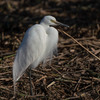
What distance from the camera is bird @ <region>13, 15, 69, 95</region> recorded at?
3139mm

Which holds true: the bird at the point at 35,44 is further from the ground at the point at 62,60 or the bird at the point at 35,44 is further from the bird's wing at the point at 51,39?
the ground at the point at 62,60

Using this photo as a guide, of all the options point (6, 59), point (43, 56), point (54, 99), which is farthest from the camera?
point (6, 59)

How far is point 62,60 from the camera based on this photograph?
4.03 metres

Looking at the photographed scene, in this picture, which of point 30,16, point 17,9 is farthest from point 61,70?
point 17,9

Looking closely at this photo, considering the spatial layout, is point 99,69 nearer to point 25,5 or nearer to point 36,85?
point 36,85

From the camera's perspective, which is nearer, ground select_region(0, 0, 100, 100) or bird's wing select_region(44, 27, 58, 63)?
bird's wing select_region(44, 27, 58, 63)

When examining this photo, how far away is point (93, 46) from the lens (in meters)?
4.26

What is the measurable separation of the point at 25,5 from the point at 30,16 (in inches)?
36.8

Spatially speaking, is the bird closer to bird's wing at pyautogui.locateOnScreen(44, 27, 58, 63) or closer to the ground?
bird's wing at pyautogui.locateOnScreen(44, 27, 58, 63)

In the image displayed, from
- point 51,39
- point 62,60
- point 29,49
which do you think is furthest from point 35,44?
point 62,60

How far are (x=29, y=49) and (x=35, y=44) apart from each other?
115 millimetres

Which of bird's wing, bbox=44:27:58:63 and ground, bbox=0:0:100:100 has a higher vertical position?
bird's wing, bbox=44:27:58:63

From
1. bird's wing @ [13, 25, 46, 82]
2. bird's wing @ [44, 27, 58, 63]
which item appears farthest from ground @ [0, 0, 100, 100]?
bird's wing @ [44, 27, 58, 63]

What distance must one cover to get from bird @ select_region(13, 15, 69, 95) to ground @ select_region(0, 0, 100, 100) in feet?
1.21
